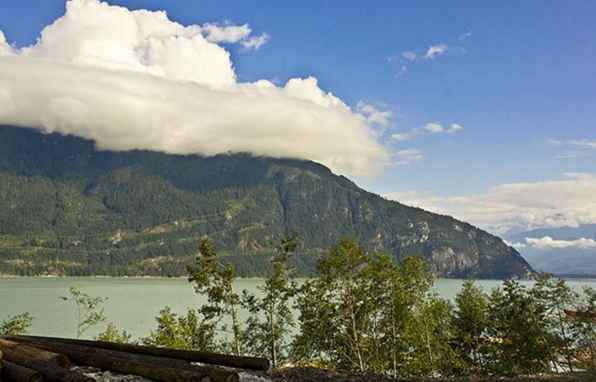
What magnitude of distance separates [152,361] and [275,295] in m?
26.7

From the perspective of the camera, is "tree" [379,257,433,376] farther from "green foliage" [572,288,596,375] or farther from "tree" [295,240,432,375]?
"green foliage" [572,288,596,375]

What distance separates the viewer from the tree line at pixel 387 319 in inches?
1326

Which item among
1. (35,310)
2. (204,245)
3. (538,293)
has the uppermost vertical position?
(204,245)

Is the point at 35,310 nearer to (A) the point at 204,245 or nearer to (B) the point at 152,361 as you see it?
(A) the point at 204,245

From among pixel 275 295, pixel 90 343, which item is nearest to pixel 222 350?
pixel 275 295

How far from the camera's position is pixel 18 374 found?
7.87m

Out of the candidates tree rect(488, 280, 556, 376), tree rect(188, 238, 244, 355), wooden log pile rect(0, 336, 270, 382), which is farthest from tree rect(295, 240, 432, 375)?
wooden log pile rect(0, 336, 270, 382)

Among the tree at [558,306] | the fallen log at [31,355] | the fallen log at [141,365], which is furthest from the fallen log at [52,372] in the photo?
the tree at [558,306]

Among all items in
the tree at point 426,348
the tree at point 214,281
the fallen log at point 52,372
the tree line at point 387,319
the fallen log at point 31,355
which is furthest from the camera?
the tree at point 214,281

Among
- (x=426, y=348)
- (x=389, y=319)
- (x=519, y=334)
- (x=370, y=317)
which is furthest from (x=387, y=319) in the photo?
(x=519, y=334)

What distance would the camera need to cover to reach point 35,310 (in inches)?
4343

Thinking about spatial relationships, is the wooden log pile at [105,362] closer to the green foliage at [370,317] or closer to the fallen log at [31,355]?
the fallen log at [31,355]

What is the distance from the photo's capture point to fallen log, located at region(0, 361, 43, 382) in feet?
24.9

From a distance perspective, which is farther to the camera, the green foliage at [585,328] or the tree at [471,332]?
the tree at [471,332]
